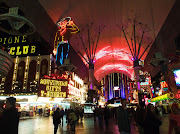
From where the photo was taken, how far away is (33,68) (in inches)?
1049

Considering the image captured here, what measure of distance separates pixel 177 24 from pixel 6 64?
2210cm

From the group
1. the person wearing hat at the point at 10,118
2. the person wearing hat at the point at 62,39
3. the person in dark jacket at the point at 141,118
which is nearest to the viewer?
the person wearing hat at the point at 10,118

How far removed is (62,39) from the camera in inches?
1031

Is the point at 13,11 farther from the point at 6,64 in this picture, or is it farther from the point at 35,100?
the point at 35,100

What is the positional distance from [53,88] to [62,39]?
8.72 meters

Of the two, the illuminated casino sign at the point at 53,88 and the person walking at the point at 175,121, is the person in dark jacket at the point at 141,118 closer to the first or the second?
the person walking at the point at 175,121

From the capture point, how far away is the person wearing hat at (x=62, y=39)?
81.8 ft

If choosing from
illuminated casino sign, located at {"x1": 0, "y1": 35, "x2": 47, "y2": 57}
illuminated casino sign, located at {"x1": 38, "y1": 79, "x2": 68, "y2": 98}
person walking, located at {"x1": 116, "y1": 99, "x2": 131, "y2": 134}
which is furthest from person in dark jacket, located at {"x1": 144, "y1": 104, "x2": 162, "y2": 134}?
illuminated casino sign, located at {"x1": 0, "y1": 35, "x2": 47, "y2": 57}

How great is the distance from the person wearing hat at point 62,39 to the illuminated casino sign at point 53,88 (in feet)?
12.6

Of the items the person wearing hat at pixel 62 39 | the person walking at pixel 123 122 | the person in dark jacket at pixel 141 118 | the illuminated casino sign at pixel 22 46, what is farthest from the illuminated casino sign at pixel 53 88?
the person walking at pixel 123 122

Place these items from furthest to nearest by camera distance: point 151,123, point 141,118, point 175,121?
point 141,118
point 175,121
point 151,123

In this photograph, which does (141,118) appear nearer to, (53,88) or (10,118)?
(10,118)

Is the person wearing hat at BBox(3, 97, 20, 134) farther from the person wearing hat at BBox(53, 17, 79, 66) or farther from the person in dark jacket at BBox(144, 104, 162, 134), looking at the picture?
the person wearing hat at BBox(53, 17, 79, 66)

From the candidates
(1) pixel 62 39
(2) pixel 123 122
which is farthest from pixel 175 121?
(1) pixel 62 39
